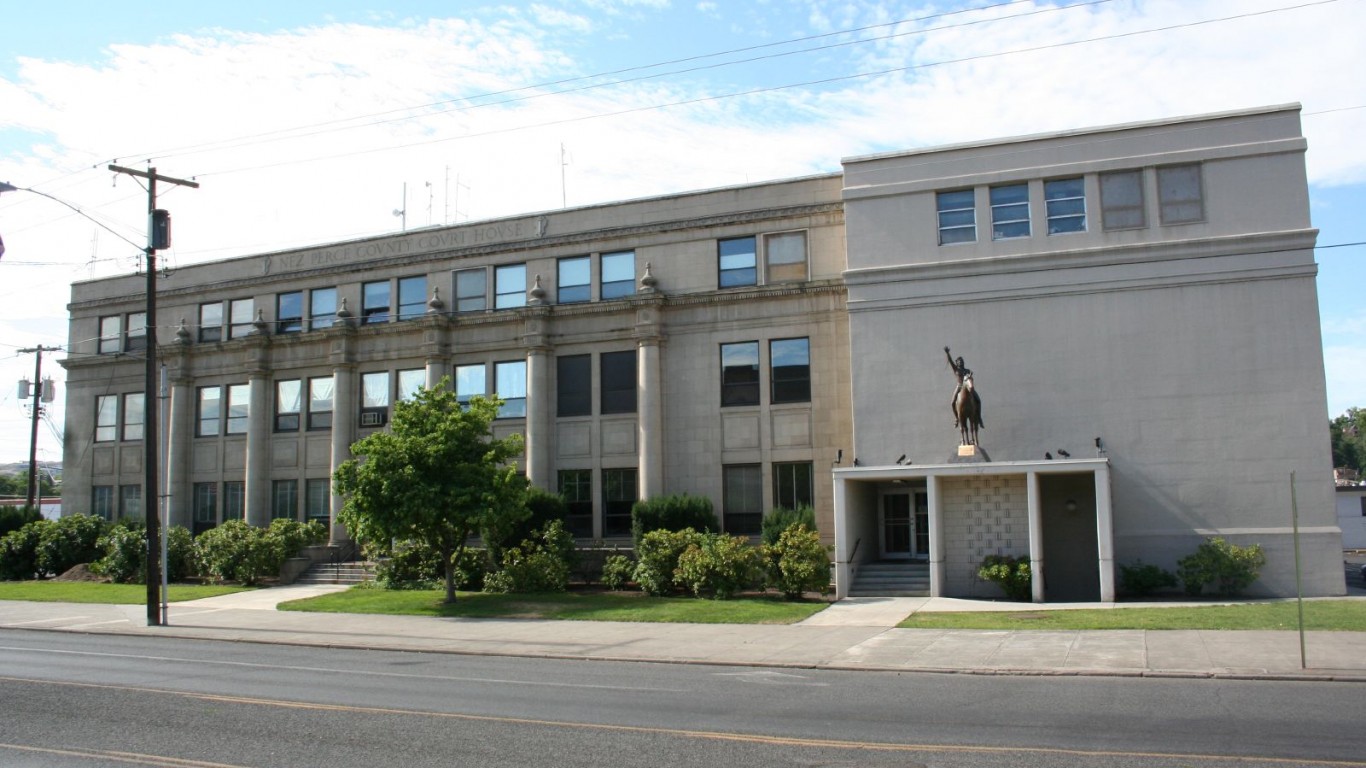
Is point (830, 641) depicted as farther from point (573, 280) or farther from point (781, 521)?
point (573, 280)

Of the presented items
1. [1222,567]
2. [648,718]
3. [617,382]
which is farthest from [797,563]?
[648,718]

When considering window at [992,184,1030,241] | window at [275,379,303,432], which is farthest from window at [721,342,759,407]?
window at [275,379,303,432]

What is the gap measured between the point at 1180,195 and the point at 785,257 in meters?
10.9

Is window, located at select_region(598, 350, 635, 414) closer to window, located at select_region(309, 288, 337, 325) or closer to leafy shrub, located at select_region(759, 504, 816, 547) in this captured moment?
leafy shrub, located at select_region(759, 504, 816, 547)

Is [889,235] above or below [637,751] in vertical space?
above

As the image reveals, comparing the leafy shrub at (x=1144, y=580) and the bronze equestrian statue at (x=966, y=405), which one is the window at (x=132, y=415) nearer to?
the bronze equestrian statue at (x=966, y=405)

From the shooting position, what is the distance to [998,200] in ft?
96.0

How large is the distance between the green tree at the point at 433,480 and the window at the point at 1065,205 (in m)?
15.4

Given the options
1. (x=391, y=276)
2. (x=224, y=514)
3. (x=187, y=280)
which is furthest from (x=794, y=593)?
(x=187, y=280)

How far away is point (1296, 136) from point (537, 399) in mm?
22540

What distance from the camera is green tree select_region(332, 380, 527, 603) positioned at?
2672 centimetres

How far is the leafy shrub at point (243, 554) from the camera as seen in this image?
35.1 m

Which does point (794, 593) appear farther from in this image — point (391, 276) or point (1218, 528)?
point (391, 276)

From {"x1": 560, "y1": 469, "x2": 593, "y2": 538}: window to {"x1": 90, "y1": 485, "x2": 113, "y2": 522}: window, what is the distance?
21.2 metres
